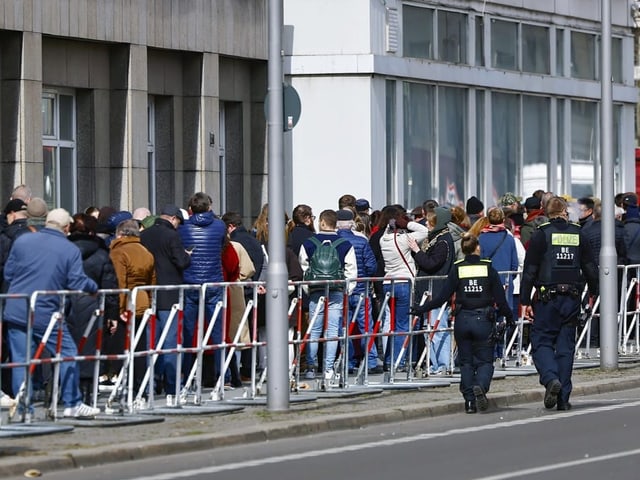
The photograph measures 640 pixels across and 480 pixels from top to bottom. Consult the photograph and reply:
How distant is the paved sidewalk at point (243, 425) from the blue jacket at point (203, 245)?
3.95ft

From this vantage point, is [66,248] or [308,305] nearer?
[66,248]

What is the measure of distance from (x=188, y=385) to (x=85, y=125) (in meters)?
12.0

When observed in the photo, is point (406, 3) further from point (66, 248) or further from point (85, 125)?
point (66, 248)

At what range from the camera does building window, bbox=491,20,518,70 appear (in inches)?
1443

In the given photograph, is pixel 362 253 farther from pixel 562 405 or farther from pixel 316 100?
pixel 316 100

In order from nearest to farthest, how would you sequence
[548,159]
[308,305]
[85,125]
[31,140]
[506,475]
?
[506,475], [308,305], [31,140], [85,125], [548,159]

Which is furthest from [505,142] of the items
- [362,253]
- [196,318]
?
[196,318]

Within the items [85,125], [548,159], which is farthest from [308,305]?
[548,159]

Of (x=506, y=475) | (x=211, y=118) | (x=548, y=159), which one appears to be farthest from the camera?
(x=548, y=159)

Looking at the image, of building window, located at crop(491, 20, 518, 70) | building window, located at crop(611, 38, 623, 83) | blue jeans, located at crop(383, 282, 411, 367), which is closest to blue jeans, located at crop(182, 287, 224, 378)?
blue jeans, located at crop(383, 282, 411, 367)

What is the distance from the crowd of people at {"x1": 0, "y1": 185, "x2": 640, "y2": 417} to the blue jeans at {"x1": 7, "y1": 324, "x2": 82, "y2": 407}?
0.04 feet

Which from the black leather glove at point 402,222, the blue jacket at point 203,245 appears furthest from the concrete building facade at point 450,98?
the blue jacket at point 203,245

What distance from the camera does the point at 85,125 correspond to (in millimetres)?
28297

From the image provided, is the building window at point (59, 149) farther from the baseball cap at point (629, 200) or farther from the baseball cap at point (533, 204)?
the baseball cap at point (629, 200)
